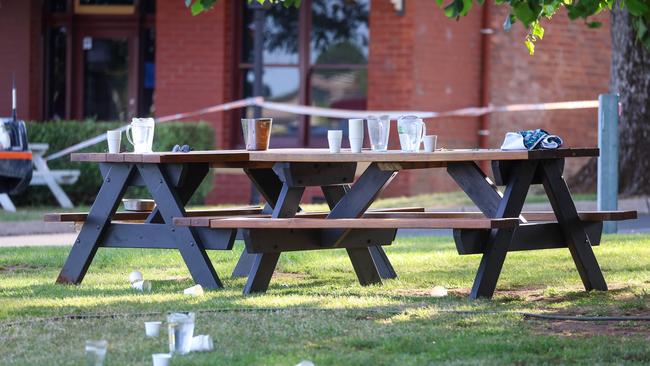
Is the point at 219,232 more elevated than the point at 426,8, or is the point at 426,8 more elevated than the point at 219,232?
the point at 426,8

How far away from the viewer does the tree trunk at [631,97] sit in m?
16.4

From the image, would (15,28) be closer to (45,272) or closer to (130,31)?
(130,31)

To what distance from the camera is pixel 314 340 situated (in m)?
6.10

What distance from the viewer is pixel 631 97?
54.7 ft

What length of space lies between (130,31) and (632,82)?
27.5ft

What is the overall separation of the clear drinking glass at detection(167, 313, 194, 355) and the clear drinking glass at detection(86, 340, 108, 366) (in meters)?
0.44

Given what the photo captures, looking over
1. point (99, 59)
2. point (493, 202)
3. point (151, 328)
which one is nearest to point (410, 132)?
point (493, 202)

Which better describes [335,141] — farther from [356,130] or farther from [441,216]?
[441,216]

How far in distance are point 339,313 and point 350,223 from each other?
884 millimetres

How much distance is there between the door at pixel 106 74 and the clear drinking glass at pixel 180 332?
15.9 meters

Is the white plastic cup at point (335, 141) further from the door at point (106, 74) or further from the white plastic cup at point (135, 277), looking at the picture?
the door at point (106, 74)

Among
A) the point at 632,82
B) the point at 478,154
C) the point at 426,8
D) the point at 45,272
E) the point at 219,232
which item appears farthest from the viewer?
the point at 426,8

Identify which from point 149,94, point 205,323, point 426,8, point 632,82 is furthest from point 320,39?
point 205,323

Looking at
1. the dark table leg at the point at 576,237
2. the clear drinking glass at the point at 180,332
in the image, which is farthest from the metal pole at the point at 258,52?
the clear drinking glass at the point at 180,332
